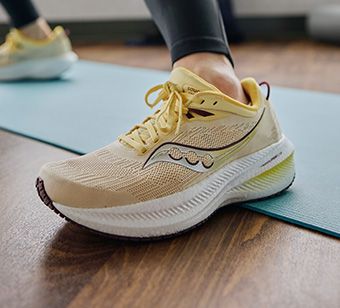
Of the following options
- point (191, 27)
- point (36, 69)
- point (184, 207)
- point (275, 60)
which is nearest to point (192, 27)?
point (191, 27)

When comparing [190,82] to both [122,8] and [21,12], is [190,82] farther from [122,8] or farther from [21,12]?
[122,8]

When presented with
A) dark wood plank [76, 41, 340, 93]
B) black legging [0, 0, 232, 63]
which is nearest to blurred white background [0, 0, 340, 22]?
dark wood plank [76, 41, 340, 93]

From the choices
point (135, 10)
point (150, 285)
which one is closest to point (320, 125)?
point (150, 285)

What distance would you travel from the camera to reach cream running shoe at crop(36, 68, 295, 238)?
56 cm

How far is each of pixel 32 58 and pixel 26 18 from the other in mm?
130

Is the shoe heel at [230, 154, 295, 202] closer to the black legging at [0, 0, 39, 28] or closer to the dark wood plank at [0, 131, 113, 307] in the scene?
the dark wood plank at [0, 131, 113, 307]

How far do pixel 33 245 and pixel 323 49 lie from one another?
1658mm

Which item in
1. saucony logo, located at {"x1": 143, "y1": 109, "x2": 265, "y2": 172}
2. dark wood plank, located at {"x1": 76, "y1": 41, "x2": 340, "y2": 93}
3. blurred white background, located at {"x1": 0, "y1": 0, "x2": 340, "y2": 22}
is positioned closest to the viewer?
saucony logo, located at {"x1": 143, "y1": 109, "x2": 265, "y2": 172}

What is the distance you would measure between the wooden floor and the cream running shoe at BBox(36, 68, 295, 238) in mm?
29

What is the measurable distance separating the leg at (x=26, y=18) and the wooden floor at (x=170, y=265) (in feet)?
3.04

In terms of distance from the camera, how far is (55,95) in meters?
1.29

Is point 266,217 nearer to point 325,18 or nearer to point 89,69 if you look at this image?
point 89,69

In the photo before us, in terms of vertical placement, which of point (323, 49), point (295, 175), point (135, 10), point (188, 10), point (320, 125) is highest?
point (188, 10)

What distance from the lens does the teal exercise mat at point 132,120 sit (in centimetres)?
65
